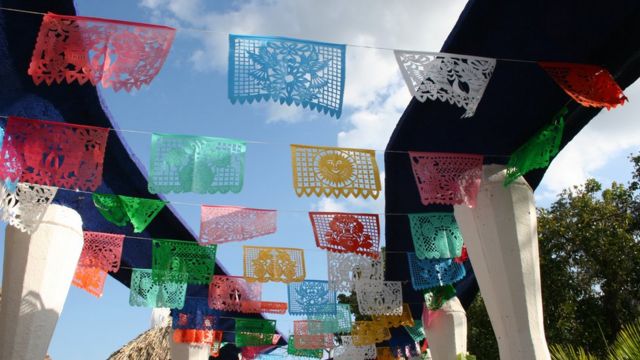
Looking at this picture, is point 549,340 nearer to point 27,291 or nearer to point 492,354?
point 492,354

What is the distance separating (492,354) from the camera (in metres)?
14.2

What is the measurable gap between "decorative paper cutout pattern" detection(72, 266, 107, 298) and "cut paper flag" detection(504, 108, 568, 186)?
14.9ft

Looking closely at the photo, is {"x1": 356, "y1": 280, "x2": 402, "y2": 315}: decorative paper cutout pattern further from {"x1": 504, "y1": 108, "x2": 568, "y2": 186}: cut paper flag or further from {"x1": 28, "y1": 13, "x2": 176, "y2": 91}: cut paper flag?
{"x1": 28, "y1": 13, "x2": 176, "y2": 91}: cut paper flag

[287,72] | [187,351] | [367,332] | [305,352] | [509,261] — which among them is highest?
[287,72]

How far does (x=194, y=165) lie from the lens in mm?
4211

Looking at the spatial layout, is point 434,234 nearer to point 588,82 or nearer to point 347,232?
point 347,232

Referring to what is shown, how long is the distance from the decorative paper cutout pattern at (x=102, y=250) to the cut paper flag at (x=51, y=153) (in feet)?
5.84

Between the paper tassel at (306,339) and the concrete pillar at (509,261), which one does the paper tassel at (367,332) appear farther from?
the concrete pillar at (509,261)

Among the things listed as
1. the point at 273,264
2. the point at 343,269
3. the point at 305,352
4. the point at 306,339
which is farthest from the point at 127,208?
the point at 305,352

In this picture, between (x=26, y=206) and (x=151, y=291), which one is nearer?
(x=26, y=206)

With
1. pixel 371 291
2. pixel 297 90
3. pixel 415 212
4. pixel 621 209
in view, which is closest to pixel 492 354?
pixel 621 209

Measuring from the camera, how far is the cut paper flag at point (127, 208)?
5160 millimetres

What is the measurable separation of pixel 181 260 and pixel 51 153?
8.70ft

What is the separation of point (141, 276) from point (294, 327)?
12.7ft
